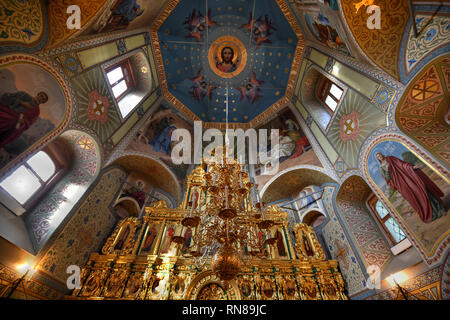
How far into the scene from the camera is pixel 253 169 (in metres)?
11.0

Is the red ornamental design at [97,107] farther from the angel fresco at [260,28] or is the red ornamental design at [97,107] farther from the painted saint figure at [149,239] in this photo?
the angel fresco at [260,28]

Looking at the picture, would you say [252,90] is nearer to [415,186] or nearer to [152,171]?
[152,171]

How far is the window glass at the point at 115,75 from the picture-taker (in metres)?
8.30

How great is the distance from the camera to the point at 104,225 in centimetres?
761

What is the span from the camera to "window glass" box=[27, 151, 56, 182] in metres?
6.09

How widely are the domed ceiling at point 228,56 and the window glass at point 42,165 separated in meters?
6.72

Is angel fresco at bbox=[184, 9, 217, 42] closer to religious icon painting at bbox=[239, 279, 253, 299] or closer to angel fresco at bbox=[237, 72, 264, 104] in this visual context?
angel fresco at bbox=[237, 72, 264, 104]

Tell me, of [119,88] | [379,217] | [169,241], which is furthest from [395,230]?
[119,88]

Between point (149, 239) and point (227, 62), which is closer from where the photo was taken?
point (149, 239)

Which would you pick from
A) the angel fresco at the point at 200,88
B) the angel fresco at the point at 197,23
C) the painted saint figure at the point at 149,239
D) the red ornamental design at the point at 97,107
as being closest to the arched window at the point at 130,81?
the red ornamental design at the point at 97,107

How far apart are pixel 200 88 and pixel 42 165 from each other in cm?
922

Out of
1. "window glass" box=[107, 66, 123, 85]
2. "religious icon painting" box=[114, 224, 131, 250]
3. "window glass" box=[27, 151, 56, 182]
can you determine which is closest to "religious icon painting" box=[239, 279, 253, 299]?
"religious icon painting" box=[114, 224, 131, 250]
